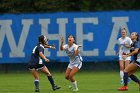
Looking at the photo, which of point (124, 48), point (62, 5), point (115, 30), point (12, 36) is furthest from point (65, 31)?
point (124, 48)

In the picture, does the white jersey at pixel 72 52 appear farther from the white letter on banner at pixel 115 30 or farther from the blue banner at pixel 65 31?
the white letter on banner at pixel 115 30

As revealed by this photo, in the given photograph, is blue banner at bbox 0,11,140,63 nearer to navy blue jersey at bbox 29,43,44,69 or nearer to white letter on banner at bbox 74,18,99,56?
white letter on banner at bbox 74,18,99,56

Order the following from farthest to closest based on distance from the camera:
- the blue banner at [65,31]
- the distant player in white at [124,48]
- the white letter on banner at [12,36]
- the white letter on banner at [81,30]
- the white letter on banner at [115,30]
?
the white letter on banner at [12,36] < the white letter on banner at [81,30] < the blue banner at [65,31] < the white letter on banner at [115,30] < the distant player in white at [124,48]

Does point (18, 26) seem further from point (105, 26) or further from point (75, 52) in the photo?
point (75, 52)

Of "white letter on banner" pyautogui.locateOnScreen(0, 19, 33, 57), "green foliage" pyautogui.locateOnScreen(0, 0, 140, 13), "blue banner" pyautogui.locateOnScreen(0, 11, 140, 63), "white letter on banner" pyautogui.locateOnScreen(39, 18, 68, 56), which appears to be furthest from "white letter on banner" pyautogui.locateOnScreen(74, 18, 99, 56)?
"white letter on banner" pyautogui.locateOnScreen(0, 19, 33, 57)

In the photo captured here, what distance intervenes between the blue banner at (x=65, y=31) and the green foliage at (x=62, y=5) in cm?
105

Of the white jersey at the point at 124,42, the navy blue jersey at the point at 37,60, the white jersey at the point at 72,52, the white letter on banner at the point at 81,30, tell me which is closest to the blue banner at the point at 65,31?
the white letter on banner at the point at 81,30

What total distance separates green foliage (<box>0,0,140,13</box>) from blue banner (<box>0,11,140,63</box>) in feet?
3.43

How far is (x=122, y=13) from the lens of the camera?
3023cm

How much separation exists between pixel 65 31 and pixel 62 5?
207cm

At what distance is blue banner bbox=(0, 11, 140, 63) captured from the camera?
99.1 ft

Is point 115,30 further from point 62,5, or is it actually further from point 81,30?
point 62,5

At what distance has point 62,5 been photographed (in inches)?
1256

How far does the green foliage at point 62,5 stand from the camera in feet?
104
